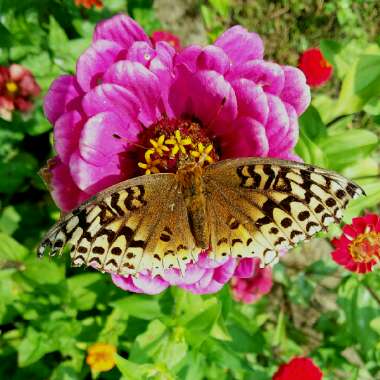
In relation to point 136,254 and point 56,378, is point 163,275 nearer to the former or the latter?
point 136,254

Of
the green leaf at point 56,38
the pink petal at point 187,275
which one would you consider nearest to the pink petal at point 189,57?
the pink petal at point 187,275

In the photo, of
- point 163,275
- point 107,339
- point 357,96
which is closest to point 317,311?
point 107,339

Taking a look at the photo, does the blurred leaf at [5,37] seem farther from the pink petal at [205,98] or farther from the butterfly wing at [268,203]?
the butterfly wing at [268,203]

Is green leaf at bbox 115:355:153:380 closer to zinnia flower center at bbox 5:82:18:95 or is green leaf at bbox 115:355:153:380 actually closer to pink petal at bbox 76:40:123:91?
pink petal at bbox 76:40:123:91

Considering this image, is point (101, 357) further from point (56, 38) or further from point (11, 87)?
point (56, 38)

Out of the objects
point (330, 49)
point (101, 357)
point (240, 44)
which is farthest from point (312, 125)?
point (101, 357)

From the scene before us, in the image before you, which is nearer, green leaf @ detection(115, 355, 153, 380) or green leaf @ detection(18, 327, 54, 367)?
green leaf @ detection(115, 355, 153, 380)

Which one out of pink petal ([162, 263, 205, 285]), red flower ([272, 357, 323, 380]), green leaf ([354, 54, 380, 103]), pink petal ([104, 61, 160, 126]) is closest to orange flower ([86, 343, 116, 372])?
red flower ([272, 357, 323, 380])
